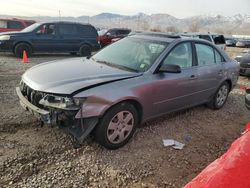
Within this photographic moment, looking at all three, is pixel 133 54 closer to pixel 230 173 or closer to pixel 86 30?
pixel 230 173

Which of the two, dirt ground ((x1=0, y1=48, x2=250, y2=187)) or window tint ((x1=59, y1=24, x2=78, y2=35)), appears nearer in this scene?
dirt ground ((x1=0, y1=48, x2=250, y2=187))

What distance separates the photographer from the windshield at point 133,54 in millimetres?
4680

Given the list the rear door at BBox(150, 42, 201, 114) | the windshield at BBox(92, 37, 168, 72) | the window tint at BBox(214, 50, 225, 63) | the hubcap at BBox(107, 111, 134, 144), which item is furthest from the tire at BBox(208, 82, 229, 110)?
the hubcap at BBox(107, 111, 134, 144)

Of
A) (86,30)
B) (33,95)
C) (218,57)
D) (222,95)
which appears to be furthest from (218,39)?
(33,95)

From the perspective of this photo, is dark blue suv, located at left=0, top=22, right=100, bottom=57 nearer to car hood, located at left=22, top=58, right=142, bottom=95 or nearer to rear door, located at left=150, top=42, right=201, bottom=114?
car hood, located at left=22, top=58, right=142, bottom=95

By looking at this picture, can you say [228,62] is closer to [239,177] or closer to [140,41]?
[140,41]

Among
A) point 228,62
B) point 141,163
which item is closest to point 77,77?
point 141,163

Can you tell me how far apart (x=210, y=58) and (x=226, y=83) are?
0.97m

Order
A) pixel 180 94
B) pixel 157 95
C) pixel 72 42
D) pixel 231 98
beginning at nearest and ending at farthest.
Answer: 1. pixel 157 95
2. pixel 180 94
3. pixel 231 98
4. pixel 72 42

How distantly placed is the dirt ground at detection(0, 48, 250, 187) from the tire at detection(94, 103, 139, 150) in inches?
5.7

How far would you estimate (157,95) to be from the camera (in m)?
4.66

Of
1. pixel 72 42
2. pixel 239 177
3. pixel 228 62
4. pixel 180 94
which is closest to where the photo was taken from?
pixel 239 177

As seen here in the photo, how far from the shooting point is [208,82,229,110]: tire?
6.38 m

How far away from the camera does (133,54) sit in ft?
16.3
